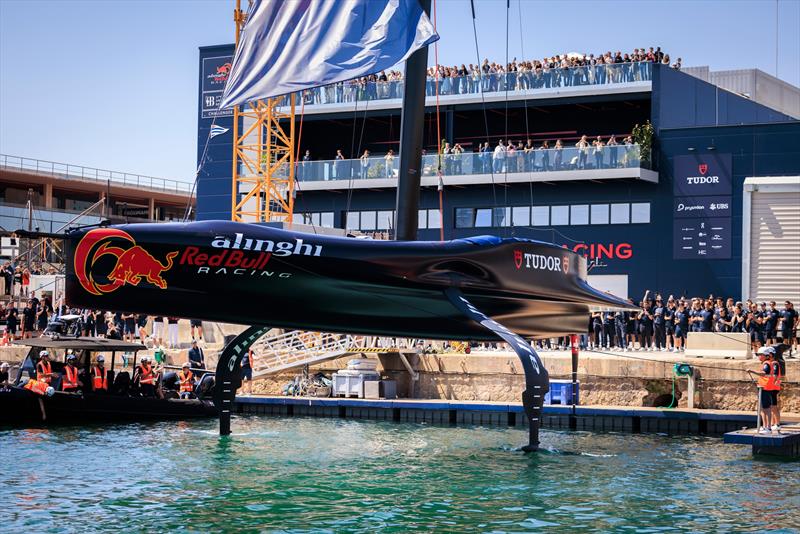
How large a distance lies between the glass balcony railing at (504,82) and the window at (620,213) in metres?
5.04

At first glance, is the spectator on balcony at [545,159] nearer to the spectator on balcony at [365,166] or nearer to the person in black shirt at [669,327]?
the spectator on balcony at [365,166]

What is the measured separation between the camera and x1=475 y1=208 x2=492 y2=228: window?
47469mm

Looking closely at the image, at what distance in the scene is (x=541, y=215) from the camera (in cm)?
4634

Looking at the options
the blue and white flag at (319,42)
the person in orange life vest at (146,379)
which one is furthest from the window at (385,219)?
the blue and white flag at (319,42)

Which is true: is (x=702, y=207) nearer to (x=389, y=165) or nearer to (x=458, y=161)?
(x=458, y=161)

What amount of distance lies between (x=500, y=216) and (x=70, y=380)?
22950 millimetres

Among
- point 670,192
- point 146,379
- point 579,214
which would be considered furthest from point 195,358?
point 670,192

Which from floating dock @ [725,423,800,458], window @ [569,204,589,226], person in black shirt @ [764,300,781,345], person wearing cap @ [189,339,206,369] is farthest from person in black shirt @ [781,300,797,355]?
person wearing cap @ [189,339,206,369]

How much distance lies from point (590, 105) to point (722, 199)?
808cm

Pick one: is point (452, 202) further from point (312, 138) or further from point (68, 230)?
point (68, 230)

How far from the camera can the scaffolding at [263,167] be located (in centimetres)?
4950

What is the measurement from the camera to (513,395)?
31031 mm

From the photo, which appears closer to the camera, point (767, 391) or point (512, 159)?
point (767, 391)

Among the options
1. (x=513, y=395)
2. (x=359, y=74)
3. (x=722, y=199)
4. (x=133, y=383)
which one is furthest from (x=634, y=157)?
(x=359, y=74)
